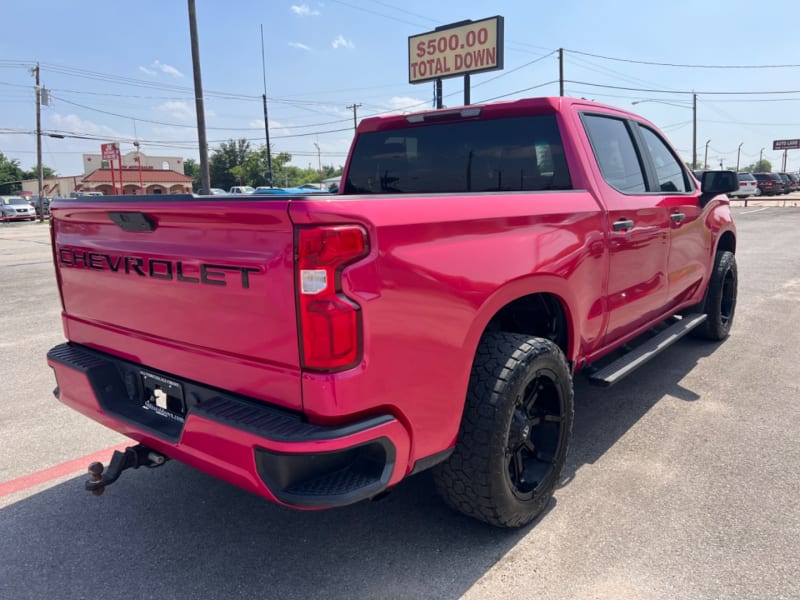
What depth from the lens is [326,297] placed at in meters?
1.86

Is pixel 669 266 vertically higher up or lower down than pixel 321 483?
higher up

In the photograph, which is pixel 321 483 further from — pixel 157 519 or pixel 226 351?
pixel 157 519

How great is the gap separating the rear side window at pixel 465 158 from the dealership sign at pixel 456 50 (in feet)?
84.1

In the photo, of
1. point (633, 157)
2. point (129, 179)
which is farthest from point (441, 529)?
point (129, 179)

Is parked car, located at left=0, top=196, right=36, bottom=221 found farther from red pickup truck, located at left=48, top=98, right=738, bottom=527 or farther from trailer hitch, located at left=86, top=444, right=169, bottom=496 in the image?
trailer hitch, located at left=86, top=444, right=169, bottom=496

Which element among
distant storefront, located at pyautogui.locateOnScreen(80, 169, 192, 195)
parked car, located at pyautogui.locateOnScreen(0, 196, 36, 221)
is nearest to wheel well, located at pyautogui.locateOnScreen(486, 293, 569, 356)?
parked car, located at pyautogui.locateOnScreen(0, 196, 36, 221)

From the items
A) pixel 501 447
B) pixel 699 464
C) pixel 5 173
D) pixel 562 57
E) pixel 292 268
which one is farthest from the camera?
pixel 5 173

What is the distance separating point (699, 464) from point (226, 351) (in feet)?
8.66

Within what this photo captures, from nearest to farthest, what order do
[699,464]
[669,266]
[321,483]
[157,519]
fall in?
1. [321,483]
2. [157,519]
3. [699,464]
4. [669,266]

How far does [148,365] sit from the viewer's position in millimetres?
2527

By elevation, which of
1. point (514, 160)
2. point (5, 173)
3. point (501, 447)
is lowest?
point (501, 447)

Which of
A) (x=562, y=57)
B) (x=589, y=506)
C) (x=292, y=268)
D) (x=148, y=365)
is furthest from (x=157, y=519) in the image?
(x=562, y=57)

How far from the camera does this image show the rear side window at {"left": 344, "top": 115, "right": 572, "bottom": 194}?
11.1 ft

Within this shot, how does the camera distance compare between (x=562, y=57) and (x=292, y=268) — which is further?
(x=562, y=57)
